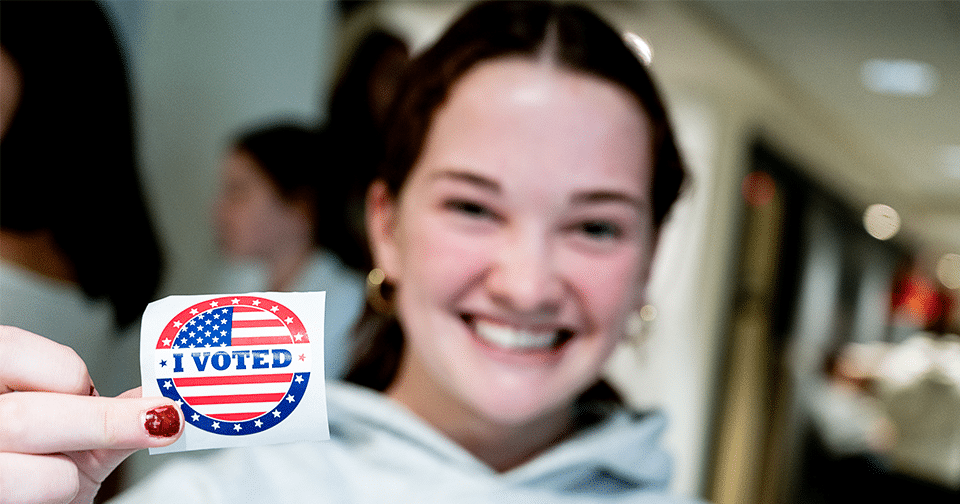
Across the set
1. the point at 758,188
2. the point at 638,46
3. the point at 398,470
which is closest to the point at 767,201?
the point at 758,188

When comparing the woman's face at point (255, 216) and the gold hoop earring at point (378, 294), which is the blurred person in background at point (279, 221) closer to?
the woman's face at point (255, 216)

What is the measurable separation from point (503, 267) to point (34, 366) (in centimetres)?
36

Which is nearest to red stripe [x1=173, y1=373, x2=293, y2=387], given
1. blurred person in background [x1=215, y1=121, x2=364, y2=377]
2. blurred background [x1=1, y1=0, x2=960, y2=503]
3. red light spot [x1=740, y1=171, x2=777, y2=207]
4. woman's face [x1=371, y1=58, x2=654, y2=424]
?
woman's face [x1=371, y1=58, x2=654, y2=424]

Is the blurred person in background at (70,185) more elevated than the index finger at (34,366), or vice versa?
the blurred person in background at (70,185)

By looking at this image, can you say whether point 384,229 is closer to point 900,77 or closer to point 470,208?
point 470,208

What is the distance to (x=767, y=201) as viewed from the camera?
1.46 m

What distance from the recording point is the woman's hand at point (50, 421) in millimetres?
352

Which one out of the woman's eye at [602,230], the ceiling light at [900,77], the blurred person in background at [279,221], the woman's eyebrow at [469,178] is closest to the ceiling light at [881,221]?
the ceiling light at [900,77]

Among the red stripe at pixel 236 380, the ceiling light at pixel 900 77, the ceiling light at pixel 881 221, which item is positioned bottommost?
the red stripe at pixel 236 380

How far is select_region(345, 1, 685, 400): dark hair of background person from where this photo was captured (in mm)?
637

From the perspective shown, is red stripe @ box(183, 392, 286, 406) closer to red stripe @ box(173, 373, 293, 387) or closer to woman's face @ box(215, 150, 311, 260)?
red stripe @ box(173, 373, 293, 387)

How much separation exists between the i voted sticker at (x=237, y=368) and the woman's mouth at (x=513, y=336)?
0.27 meters

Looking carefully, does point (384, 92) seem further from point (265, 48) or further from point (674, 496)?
point (674, 496)

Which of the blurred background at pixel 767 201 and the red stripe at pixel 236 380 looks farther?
the blurred background at pixel 767 201
